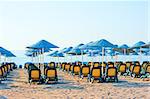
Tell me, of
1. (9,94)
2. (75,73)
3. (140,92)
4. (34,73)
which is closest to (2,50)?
(75,73)

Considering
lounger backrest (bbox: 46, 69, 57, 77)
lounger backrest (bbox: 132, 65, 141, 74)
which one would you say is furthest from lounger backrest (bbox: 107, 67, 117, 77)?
lounger backrest (bbox: 132, 65, 141, 74)

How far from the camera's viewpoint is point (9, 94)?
10586 mm

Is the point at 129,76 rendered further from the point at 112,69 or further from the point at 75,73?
the point at 112,69

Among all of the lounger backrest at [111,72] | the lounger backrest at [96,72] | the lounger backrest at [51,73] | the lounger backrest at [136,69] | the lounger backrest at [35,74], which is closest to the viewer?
the lounger backrest at [35,74]

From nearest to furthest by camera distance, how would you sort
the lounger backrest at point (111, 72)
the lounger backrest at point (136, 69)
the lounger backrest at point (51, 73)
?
the lounger backrest at point (51, 73) → the lounger backrest at point (111, 72) → the lounger backrest at point (136, 69)

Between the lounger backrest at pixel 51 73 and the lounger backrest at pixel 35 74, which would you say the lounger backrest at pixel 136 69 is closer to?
the lounger backrest at pixel 51 73

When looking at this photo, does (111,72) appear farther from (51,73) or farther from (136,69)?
(136,69)

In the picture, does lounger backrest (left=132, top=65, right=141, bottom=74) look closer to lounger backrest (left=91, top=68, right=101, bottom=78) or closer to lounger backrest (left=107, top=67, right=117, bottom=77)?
lounger backrest (left=107, top=67, right=117, bottom=77)

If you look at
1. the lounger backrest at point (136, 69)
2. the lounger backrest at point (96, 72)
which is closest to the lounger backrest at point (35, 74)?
the lounger backrest at point (96, 72)

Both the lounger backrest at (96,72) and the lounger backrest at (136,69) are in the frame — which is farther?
the lounger backrest at (136,69)

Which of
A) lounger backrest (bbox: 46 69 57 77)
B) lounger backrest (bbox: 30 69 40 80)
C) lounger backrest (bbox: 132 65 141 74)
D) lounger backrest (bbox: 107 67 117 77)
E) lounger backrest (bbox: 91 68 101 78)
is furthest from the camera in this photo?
lounger backrest (bbox: 132 65 141 74)

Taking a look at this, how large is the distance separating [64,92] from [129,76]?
7267 mm

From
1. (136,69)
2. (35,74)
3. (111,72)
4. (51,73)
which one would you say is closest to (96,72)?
(111,72)

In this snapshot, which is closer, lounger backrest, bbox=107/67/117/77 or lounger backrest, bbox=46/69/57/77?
lounger backrest, bbox=46/69/57/77
